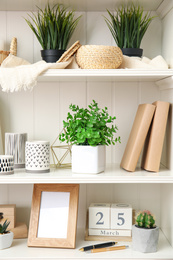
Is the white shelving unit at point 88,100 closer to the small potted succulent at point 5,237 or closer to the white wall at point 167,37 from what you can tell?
the white wall at point 167,37

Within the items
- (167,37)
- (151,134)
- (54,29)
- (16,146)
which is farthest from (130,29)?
Answer: (16,146)

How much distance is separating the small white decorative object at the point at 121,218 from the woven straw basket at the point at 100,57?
56cm

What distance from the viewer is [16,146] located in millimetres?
1489

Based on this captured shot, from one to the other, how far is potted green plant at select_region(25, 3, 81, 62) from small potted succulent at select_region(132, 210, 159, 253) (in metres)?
0.69

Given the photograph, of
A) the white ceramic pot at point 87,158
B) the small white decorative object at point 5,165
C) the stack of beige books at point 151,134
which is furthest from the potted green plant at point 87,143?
the small white decorative object at point 5,165

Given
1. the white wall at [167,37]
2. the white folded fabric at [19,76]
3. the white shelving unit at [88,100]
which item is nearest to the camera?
the white folded fabric at [19,76]

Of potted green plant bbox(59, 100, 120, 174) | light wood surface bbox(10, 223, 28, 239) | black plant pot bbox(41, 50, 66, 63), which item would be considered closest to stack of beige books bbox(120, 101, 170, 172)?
potted green plant bbox(59, 100, 120, 174)

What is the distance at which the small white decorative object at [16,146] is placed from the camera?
1.49 metres

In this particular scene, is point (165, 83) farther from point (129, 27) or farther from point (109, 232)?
point (109, 232)

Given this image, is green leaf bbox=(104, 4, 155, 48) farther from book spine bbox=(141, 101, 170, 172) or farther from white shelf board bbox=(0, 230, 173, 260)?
white shelf board bbox=(0, 230, 173, 260)

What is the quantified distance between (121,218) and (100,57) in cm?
63

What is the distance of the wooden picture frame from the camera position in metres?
1.42

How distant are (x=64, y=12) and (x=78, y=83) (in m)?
0.30

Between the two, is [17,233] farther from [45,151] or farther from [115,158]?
[115,158]
